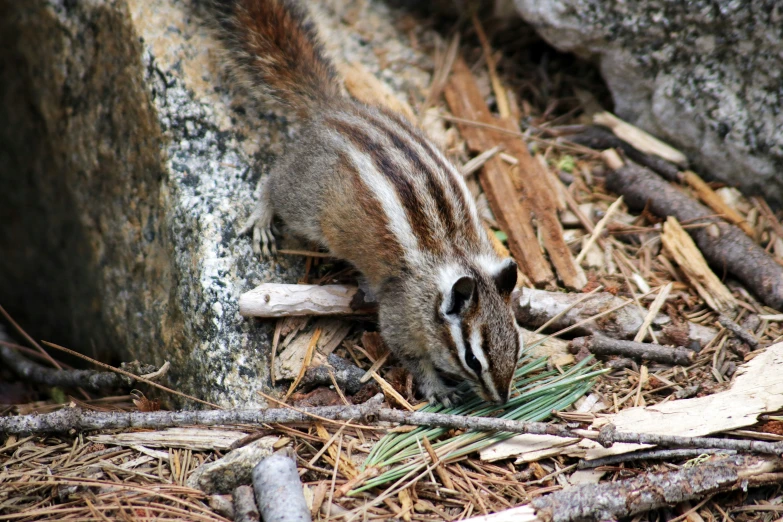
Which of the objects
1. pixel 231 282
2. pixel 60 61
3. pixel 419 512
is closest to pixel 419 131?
pixel 231 282

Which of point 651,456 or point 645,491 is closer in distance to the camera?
point 645,491

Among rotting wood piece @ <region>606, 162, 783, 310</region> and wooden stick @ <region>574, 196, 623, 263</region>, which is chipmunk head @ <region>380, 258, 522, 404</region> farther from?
rotting wood piece @ <region>606, 162, 783, 310</region>

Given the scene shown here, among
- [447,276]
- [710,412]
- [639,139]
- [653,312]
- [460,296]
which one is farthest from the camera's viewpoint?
[639,139]

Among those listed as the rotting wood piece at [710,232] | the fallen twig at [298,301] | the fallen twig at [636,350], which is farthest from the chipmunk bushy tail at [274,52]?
the fallen twig at [636,350]

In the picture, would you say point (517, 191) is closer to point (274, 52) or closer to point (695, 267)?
point (695, 267)

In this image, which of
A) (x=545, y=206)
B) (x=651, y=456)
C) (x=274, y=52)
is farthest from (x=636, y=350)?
(x=274, y=52)

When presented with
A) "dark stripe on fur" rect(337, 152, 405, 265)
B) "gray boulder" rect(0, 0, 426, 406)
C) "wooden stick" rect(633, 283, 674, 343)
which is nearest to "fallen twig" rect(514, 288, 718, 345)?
"wooden stick" rect(633, 283, 674, 343)
